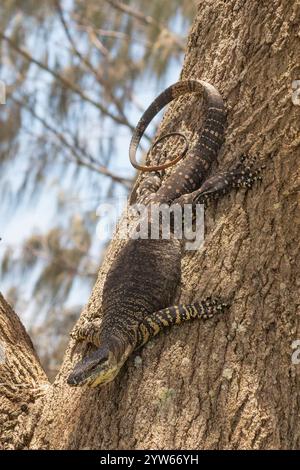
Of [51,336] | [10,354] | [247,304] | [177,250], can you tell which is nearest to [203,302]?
[247,304]

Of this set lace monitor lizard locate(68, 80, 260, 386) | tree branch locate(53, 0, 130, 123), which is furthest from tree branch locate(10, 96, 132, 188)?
lace monitor lizard locate(68, 80, 260, 386)

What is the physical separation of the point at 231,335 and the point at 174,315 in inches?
15.5

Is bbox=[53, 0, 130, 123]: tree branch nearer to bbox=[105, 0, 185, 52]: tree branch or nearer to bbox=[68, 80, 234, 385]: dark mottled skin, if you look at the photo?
bbox=[105, 0, 185, 52]: tree branch

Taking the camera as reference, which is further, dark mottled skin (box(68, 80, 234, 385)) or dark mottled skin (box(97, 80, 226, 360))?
dark mottled skin (box(97, 80, 226, 360))

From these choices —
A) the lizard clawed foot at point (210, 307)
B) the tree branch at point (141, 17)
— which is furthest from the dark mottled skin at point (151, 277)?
the tree branch at point (141, 17)

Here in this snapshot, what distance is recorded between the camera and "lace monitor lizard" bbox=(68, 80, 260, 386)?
481 centimetres

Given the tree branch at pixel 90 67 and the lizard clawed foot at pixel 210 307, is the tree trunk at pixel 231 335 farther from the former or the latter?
the tree branch at pixel 90 67

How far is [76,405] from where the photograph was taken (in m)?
4.87

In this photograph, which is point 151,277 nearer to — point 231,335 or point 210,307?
point 210,307

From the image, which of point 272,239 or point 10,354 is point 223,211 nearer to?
point 272,239

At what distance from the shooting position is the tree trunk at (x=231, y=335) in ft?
14.3

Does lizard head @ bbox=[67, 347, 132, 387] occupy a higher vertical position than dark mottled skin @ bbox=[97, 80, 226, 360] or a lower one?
lower

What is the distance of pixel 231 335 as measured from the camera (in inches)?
180

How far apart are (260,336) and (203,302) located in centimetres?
36
